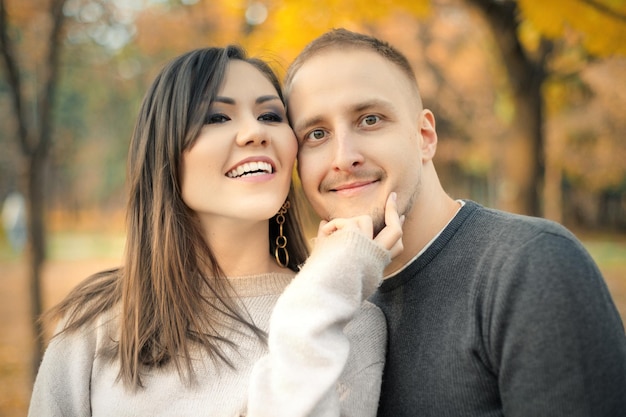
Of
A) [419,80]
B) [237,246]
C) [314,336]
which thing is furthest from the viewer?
[419,80]

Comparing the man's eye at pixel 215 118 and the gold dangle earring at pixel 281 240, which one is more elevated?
the man's eye at pixel 215 118

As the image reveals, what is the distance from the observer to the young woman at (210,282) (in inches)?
81.4

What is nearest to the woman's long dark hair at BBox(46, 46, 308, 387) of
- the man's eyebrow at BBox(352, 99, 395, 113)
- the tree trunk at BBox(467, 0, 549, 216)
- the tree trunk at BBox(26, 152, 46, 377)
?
the man's eyebrow at BBox(352, 99, 395, 113)

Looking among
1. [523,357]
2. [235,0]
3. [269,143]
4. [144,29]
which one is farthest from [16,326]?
[523,357]

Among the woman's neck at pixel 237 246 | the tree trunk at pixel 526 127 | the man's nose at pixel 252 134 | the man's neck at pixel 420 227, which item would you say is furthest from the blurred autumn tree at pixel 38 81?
the tree trunk at pixel 526 127

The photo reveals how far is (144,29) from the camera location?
9227 millimetres

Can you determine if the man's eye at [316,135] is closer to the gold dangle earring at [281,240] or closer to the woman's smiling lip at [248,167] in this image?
the woman's smiling lip at [248,167]

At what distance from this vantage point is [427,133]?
2.71 meters

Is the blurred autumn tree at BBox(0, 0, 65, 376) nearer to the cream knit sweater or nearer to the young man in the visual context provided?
the cream knit sweater

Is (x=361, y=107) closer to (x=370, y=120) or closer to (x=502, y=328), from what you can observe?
(x=370, y=120)

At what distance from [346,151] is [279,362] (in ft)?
2.95

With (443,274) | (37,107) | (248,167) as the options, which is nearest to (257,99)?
(248,167)

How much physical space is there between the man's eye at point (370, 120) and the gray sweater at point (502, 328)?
510 millimetres

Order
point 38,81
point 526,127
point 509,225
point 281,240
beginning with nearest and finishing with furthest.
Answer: point 509,225 → point 281,240 → point 38,81 → point 526,127
